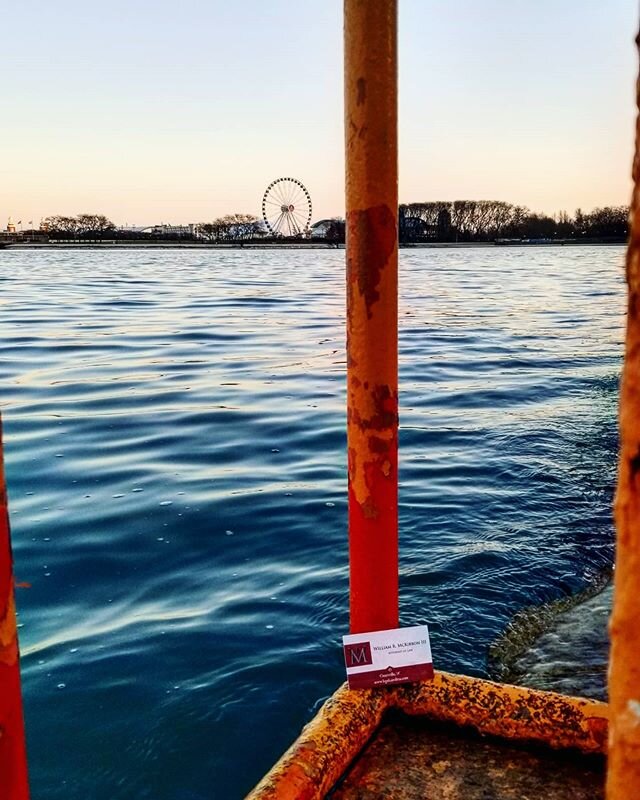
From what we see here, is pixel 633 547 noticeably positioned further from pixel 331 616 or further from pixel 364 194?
pixel 331 616

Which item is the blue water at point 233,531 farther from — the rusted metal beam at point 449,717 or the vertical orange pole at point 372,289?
the vertical orange pole at point 372,289

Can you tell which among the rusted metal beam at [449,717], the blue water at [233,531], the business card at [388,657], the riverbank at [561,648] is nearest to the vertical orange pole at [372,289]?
the business card at [388,657]

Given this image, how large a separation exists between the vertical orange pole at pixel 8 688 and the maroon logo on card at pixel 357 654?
1390 mm

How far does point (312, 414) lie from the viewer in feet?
32.8

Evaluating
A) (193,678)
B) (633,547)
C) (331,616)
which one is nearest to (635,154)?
(633,547)

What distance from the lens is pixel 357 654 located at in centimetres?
244

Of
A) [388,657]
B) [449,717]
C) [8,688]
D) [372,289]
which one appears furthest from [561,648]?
[8,688]

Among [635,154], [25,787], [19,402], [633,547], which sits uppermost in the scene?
[635,154]

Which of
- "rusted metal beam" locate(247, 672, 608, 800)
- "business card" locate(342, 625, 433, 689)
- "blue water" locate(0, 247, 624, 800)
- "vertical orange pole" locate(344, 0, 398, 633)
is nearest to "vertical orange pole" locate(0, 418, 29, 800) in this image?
"rusted metal beam" locate(247, 672, 608, 800)

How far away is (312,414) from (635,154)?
30.4 feet

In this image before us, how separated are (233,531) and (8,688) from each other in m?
5.13

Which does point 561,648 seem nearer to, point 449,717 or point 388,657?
point 449,717

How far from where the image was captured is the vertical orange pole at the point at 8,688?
1007mm

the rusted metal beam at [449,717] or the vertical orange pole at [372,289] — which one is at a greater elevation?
the vertical orange pole at [372,289]
